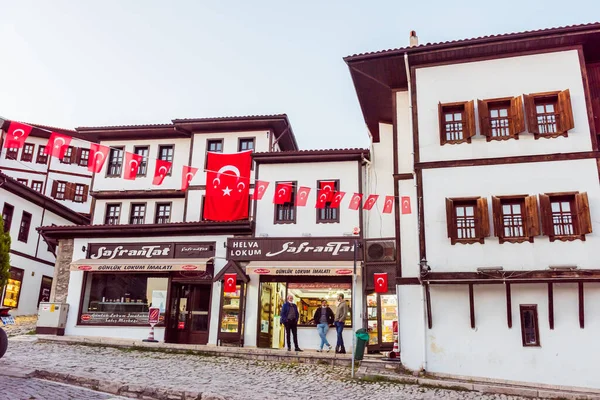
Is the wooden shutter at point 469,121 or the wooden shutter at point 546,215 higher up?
the wooden shutter at point 469,121

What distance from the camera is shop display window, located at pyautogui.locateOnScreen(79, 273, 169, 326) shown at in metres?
19.0

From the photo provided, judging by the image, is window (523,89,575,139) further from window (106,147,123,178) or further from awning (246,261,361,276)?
window (106,147,123,178)

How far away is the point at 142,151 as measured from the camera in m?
24.2

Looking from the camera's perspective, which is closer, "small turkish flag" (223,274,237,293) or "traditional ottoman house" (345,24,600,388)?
"traditional ottoman house" (345,24,600,388)

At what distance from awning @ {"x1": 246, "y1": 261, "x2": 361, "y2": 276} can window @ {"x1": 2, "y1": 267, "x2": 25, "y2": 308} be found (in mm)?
13671

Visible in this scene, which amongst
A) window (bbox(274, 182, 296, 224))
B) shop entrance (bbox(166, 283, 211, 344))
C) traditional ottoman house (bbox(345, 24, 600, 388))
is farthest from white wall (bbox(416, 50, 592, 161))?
shop entrance (bbox(166, 283, 211, 344))

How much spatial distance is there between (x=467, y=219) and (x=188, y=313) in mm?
10676

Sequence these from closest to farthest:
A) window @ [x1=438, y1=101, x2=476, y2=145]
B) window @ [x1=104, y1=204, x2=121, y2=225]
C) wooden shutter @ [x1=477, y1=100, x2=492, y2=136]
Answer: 1. wooden shutter @ [x1=477, y1=100, x2=492, y2=136]
2. window @ [x1=438, y1=101, x2=476, y2=145]
3. window @ [x1=104, y1=204, x2=121, y2=225]

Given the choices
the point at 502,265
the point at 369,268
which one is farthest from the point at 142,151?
the point at 502,265

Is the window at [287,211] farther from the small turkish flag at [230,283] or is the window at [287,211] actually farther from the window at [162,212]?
A: the window at [162,212]

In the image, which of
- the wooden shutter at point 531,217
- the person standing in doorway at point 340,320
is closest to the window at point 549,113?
the wooden shutter at point 531,217

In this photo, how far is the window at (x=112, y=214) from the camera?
77.5 ft

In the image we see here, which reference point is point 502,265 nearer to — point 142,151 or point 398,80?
point 398,80

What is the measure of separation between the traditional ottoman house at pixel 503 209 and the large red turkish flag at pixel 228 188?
7.71m
